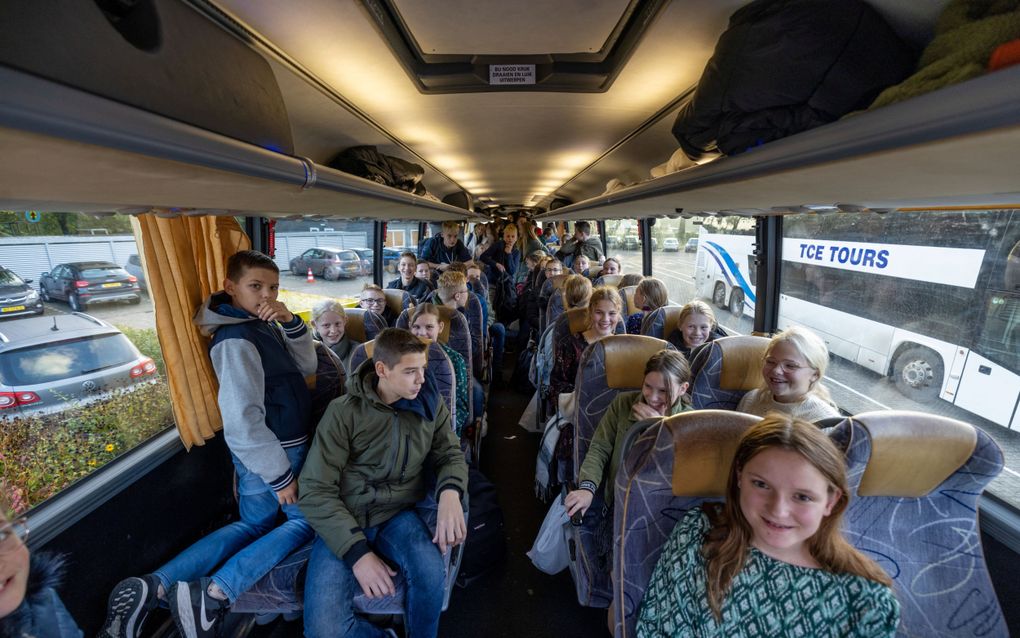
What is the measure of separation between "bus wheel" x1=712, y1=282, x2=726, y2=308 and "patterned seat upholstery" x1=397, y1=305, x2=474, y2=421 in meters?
3.92

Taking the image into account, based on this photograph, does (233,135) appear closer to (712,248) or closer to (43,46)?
(43,46)

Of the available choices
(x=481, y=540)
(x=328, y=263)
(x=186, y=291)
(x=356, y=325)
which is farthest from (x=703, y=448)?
(x=328, y=263)

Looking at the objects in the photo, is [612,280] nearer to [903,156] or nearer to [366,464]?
[366,464]

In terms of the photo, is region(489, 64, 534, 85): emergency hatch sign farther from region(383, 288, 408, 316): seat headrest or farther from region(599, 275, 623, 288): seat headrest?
region(599, 275, 623, 288): seat headrest

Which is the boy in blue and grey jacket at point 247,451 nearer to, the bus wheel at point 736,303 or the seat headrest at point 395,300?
the seat headrest at point 395,300

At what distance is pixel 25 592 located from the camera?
1.18 meters

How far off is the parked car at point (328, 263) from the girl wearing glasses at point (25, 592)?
355 centimetres

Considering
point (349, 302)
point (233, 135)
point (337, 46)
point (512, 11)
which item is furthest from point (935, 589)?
point (349, 302)

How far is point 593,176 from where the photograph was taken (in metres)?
5.84

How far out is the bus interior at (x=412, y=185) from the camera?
92 cm

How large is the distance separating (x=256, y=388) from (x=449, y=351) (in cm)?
141

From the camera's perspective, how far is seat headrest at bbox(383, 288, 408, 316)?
208 inches

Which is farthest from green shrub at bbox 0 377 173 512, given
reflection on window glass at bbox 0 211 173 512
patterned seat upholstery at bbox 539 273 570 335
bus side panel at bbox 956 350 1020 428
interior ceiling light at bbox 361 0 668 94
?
bus side panel at bbox 956 350 1020 428

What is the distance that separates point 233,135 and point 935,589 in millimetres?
3273
